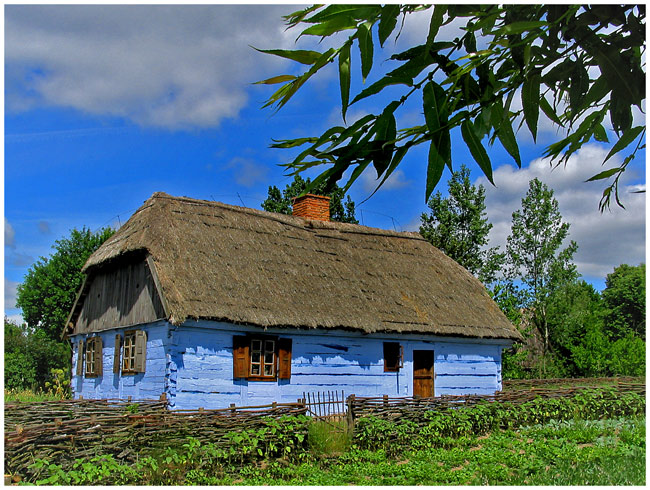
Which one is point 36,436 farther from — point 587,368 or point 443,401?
point 587,368

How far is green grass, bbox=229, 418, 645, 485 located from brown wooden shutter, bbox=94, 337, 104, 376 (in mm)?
7423

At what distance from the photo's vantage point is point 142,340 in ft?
42.7

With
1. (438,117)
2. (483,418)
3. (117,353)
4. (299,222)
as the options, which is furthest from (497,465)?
(299,222)

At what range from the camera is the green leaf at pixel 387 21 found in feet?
8.74

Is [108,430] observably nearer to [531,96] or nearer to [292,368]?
[292,368]

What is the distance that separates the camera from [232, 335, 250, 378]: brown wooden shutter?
12.6m

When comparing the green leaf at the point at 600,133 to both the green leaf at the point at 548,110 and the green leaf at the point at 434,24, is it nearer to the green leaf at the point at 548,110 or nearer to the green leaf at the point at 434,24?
the green leaf at the point at 548,110

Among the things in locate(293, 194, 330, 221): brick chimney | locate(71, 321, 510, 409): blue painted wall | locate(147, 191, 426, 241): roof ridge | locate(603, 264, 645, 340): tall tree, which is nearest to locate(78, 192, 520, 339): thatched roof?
locate(147, 191, 426, 241): roof ridge

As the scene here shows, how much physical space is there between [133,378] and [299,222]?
21.0 feet

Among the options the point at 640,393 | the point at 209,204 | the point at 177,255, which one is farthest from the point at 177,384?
the point at 640,393

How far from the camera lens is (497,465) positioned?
29.5 ft

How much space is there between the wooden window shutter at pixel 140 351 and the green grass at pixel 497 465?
4691mm

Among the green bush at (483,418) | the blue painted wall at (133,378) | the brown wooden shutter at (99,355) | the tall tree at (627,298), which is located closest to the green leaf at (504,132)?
the green bush at (483,418)

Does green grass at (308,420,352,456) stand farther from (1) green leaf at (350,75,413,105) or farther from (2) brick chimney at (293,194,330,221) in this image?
(2) brick chimney at (293,194,330,221)
